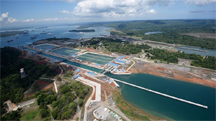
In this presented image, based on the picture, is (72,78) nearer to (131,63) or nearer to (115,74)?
(115,74)

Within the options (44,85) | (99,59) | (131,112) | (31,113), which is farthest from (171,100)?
(44,85)

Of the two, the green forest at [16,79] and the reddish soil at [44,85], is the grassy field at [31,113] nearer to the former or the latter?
the green forest at [16,79]

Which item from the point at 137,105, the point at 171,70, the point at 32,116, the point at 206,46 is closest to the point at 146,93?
the point at 137,105

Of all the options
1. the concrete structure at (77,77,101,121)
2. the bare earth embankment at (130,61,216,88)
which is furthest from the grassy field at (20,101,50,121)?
the bare earth embankment at (130,61,216,88)

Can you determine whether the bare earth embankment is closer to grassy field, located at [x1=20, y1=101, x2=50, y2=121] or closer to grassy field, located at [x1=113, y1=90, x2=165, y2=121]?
grassy field, located at [x1=113, y1=90, x2=165, y2=121]

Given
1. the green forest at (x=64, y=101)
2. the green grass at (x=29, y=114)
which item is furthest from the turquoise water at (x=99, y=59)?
the green grass at (x=29, y=114)

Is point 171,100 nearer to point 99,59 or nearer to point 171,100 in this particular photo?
point 171,100
